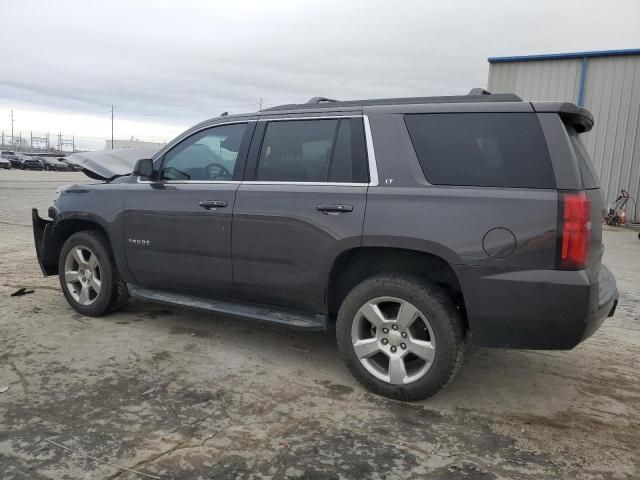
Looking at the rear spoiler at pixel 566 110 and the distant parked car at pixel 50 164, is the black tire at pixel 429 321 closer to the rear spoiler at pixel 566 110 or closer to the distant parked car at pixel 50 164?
the rear spoiler at pixel 566 110

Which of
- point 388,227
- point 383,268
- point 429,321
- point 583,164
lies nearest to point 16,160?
point 383,268

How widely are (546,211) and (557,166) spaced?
0.87 ft

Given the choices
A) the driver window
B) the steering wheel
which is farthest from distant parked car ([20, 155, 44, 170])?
the steering wheel

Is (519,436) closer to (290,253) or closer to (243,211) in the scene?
(290,253)

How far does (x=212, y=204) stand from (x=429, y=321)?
185cm

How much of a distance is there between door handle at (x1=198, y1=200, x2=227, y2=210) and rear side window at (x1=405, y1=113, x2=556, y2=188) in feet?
4.91

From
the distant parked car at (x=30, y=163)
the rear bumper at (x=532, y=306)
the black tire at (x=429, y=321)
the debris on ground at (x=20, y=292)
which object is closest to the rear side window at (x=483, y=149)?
the rear bumper at (x=532, y=306)

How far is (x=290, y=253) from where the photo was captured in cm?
368

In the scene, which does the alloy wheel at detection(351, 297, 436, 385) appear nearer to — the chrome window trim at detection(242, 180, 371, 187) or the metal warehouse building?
the chrome window trim at detection(242, 180, 371, 187)

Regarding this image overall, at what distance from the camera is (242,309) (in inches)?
157

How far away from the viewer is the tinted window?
358cm

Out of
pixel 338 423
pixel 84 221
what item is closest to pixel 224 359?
pixel 338 423

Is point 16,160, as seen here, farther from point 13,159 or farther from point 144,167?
point 144,167

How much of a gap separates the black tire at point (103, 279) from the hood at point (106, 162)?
24.9 inches
